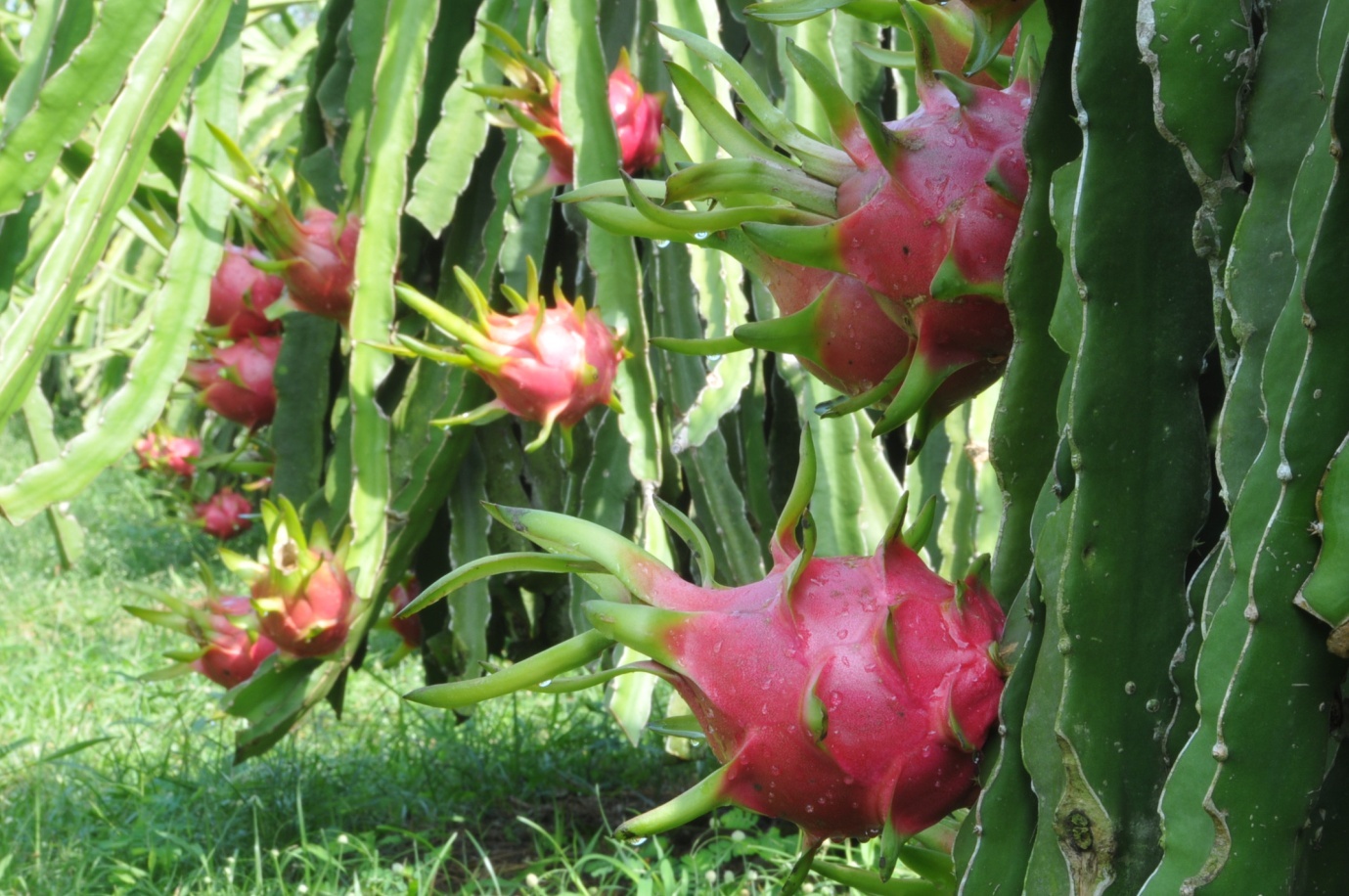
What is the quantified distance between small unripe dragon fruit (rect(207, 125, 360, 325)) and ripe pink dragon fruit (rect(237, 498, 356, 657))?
28cm

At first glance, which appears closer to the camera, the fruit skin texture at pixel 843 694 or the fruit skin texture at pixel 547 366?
the fruit skin texture at pixel 843 694

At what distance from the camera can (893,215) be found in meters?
0.59

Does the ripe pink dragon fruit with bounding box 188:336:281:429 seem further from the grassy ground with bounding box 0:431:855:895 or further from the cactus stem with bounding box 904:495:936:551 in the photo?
the cactus stem with bounding box 904:495:936:551

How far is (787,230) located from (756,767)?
236mm

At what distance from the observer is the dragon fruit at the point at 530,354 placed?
1396mm

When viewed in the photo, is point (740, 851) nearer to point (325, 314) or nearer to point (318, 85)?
point (325, 314)

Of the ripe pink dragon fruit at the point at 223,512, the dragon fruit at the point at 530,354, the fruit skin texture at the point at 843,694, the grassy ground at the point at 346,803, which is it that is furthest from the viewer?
the ripe pink dragon fruit at the point at 223,512

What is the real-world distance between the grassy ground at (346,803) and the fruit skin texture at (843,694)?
1.09 metres

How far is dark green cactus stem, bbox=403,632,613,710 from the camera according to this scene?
22.9 inches

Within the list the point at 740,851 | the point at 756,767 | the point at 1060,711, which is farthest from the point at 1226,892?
the point at 740,851

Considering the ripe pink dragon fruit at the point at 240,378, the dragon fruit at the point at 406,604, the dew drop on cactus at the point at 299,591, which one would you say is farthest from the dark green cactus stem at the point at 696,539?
the ripe pink dragon fruit at the point at 240,378

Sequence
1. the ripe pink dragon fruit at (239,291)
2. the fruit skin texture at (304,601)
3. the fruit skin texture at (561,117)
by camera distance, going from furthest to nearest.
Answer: the ripe pink dragon fruit at (239,291) → the fruit skin texture at (561,117) → the fruit skin texture at (304,601)

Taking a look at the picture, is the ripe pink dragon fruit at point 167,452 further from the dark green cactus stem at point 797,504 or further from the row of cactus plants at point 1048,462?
the dark green cactus stem at point 797,504

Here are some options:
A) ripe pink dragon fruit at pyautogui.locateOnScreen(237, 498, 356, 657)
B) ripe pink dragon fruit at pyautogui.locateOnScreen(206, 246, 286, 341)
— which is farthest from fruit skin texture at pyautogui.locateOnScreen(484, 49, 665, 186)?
ripe pink dragon fruit at pyautogui.locateOnScreen(237, 498, 356, 657)
